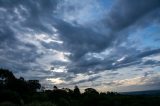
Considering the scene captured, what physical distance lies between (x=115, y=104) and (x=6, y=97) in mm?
28565

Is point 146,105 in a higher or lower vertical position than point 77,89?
lower

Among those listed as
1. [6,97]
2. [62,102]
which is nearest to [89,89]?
[62,102]

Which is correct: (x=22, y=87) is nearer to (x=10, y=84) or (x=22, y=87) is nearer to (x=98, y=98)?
(x=10, y=84)

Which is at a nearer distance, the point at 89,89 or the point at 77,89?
the point at 77,89

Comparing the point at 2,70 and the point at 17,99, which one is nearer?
the point at 17,99

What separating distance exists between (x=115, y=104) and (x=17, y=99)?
28.0 metres

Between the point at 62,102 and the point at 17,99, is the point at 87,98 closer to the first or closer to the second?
the point at 62,102

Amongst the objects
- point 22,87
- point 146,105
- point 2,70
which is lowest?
point 146,105

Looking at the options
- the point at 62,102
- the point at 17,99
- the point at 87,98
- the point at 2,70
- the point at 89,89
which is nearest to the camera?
the point at 17,99

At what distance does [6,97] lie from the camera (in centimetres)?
4766

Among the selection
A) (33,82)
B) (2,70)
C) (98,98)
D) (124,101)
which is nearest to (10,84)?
(2,70)

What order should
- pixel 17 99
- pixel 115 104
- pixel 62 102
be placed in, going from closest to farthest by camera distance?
pixel 17 99, pixel 62 102, pixel 115 104

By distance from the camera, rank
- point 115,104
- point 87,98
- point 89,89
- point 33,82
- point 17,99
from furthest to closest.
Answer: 1. point 89,89
2. point 33,82
3. point 87,98
4. point 115,104
5. point 17,99

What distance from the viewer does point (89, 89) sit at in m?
96.5
